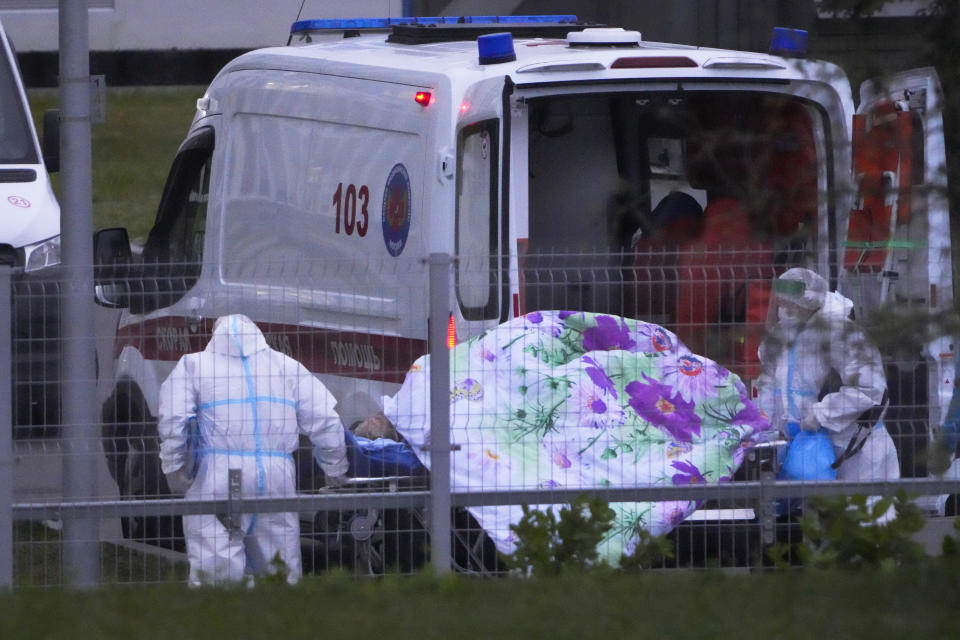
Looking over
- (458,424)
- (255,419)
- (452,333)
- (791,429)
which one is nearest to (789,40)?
(791,429)

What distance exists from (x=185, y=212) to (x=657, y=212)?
2.42 metres

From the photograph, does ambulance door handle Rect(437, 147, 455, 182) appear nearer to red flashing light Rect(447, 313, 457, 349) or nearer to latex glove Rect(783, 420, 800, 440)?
red flashing light Rect(447, 313, 457, 349)

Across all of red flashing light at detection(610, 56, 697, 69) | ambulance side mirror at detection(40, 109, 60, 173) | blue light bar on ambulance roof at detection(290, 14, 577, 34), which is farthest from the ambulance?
ambulance side mirror at detection(40, 109, 60, 173)

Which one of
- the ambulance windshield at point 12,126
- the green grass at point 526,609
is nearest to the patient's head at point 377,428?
the green grass at point 526,609

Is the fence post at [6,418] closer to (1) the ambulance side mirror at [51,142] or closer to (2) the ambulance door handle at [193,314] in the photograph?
(2) the ambulance door handle at [193,314]

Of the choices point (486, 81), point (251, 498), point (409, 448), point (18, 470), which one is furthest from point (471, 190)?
point (18, 470)

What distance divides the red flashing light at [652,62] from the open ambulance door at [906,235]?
2.34 feet

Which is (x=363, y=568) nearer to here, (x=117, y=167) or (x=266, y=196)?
(x=266, y=196)

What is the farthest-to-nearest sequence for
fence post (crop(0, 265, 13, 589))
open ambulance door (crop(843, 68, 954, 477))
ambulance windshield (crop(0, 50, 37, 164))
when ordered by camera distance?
ambulance windshield (crop(0, 50, 37, 164))
fence post (crop(0, 265, 13, 589))
open ambulance door (crop(843, 68, 954, 477))

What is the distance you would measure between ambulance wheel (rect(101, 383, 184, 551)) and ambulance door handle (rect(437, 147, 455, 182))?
1.41 meters

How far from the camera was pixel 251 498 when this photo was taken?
5719 millimetres

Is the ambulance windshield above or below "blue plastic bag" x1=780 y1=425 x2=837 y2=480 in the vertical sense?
above

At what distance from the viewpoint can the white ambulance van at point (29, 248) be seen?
18.9ft

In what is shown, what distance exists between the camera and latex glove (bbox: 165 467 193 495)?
598 centimetres
